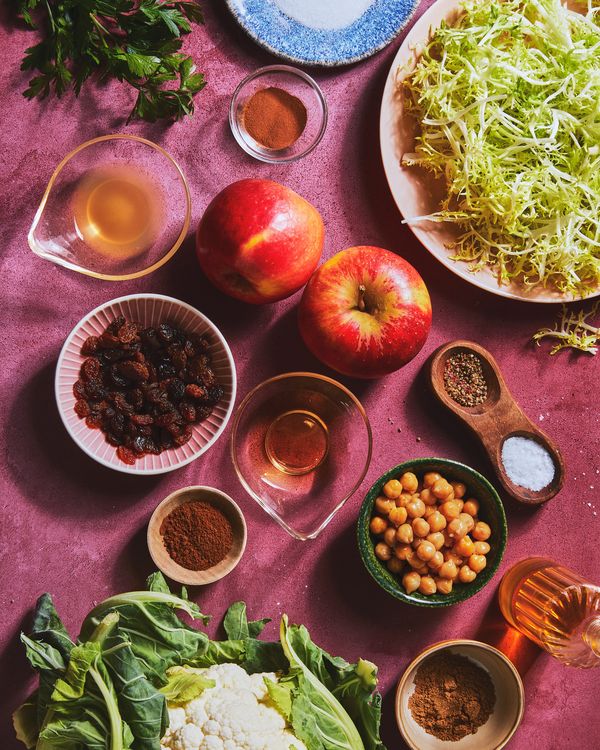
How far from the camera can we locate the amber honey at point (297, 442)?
1.76m

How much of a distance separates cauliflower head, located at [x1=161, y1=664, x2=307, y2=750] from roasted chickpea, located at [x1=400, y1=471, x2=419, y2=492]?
1.87 feet

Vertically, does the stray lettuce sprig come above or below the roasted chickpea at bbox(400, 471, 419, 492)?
above

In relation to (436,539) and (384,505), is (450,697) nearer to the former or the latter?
(436,539)

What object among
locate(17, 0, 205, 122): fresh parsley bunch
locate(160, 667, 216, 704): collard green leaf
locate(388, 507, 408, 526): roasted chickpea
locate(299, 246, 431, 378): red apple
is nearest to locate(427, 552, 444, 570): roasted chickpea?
locate(388, 507, 408, 526): roasted chickpea

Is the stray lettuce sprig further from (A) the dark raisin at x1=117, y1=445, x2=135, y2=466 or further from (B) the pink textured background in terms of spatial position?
(A) the dark raisin at x1=117, y1=445, x2=135, y2=466

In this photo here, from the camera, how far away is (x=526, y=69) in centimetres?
175

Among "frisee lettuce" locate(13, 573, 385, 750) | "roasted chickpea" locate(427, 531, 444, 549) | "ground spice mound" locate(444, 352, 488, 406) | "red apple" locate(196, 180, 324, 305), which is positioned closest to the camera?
"frisee lettuce" locate(13, 573, 385, 750)

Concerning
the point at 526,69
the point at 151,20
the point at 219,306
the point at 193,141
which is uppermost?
the point at 151,20

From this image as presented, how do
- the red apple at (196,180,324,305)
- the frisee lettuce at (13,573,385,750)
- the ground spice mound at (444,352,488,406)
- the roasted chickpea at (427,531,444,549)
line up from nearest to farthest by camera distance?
the frisee lettuce at (13,573,385,750) < the red apple at (196,180,324,305) < the roasted chickpea at (427,531,444,549) < the ground spice mound at (444,352,488,406)

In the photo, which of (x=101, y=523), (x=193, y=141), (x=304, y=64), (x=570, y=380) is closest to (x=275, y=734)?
(x=101, y=523)

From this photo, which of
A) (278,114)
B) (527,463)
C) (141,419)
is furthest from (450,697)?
(278,114)

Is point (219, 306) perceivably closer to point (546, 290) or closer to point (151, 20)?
point (151, 20)

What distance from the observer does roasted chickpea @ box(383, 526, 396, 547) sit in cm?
177

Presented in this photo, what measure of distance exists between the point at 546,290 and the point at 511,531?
630mm
